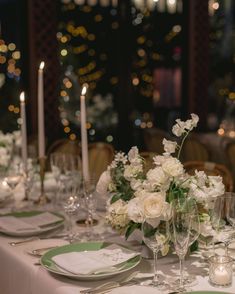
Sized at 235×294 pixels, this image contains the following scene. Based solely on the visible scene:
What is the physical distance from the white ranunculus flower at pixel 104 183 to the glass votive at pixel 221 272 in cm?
53

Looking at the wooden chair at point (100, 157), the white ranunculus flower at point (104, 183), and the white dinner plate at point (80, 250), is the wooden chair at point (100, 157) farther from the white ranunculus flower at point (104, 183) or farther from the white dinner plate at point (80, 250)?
the white dinner plate at point (80, 250)

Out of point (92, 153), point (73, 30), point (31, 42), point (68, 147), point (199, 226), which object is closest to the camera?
point (199, 226)

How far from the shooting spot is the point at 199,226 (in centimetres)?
169

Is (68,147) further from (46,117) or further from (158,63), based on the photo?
(158,63)

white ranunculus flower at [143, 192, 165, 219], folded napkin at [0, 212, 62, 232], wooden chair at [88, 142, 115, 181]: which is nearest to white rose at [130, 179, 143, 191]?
white ranunculus flower at [143, 192, 165, 219]

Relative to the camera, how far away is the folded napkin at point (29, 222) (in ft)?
7.57

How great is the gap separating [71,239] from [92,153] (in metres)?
2.12

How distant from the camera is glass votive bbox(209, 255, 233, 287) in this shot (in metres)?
1.68

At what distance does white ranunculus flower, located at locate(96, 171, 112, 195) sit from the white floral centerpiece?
0.14 m

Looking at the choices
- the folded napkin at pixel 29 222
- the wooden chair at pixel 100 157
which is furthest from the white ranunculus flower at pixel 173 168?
the wooden chair at pixel 100 157

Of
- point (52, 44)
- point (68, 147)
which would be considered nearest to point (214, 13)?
point (52, 44)

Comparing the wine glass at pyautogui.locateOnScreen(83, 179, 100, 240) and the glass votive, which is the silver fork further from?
the wine glass at pyautogui.locateOnScreen(83, 179, 100, 240)

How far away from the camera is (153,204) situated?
5.79ft

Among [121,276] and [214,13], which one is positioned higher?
[214,13]
